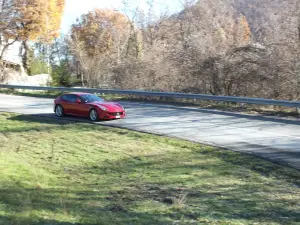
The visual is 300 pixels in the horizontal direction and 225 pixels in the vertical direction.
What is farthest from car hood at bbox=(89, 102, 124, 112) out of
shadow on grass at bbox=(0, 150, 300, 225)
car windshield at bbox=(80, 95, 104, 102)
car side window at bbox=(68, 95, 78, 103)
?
shadow on grass at bbox=(0, 150, 300, 225)

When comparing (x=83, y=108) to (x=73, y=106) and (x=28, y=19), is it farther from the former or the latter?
(x=28, y=19)

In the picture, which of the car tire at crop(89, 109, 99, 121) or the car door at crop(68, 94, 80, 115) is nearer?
the car tire at crop(89, 109, 99, 121)

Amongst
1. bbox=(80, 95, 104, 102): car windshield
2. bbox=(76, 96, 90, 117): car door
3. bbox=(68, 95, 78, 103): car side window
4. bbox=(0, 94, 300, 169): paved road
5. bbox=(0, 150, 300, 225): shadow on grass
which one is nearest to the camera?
bbox=(0, 150, 300, 225): shadow on grass

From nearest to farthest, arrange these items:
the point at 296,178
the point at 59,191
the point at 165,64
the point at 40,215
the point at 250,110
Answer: the point at 40,215, the point at 59,191, the point at 296,178, the point at 250,110, the point at 165,64

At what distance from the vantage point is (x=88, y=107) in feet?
58.0

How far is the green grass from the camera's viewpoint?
595 centimetres

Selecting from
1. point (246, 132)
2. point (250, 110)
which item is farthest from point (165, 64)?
point (246, 132)

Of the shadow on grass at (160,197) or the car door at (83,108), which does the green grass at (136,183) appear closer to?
the shadow on grass at (160,197)

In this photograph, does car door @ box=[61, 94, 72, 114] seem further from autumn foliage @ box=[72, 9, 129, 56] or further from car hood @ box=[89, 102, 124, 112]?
autumn foliage @ box=[72, 9, 129, 56]

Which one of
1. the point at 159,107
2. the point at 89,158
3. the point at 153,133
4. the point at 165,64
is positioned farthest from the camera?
the point at 165,64

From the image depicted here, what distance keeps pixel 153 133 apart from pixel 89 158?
400cm

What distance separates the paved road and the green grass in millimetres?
992

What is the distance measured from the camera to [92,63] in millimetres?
34438

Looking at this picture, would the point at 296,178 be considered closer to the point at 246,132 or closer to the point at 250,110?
the point at 246,132
